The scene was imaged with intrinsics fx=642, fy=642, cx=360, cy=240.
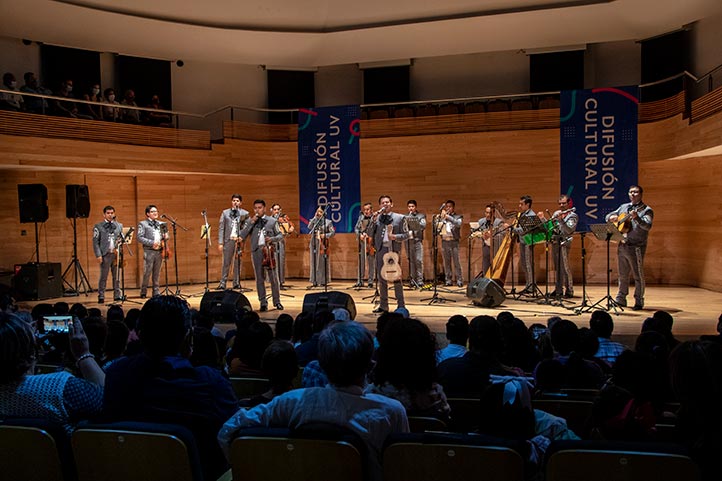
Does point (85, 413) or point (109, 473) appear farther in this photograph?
point (85, 413)

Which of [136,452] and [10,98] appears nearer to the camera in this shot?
[136,452]

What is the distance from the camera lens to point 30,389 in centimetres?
248

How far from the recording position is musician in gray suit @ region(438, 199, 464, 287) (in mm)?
12992

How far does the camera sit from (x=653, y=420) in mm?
2391

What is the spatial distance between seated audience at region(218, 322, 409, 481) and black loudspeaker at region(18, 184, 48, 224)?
10909 millimetres

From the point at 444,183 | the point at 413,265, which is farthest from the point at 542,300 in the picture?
the point at 444,183

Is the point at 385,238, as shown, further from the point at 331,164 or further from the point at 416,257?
the point at 416,257

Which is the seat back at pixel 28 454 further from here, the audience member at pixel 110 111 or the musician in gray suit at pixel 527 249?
the audience member at pixel 110 111

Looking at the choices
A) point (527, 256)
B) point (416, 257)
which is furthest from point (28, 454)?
point (416, 257)

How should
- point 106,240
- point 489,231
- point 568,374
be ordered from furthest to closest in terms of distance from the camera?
point 489,231 < point 106,240 < point 568,374

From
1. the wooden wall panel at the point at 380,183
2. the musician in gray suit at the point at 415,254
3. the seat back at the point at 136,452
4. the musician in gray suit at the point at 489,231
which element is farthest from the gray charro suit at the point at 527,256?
the seat back at the point at 136,452

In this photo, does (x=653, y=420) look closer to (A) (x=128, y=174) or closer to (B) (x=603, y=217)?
(B) (x=603, y=217)

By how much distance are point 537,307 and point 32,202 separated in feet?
29.6

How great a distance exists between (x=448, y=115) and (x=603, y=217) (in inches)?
203
